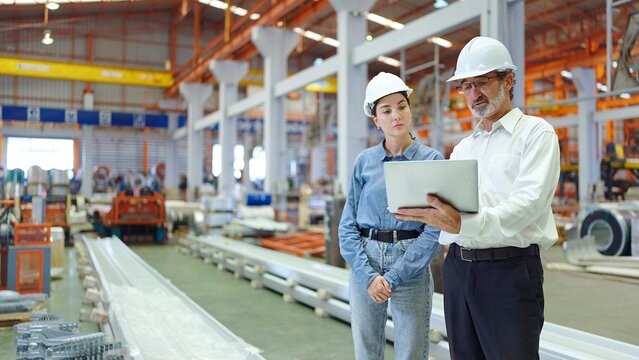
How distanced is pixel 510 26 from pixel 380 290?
16.7 feet

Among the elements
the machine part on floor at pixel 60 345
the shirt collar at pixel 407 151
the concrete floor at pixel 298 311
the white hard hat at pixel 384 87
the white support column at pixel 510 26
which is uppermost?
the white support column at pixel 510 26

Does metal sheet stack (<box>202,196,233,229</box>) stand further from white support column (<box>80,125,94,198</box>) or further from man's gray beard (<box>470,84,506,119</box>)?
white support column (<box>80,125,94,198</box>)

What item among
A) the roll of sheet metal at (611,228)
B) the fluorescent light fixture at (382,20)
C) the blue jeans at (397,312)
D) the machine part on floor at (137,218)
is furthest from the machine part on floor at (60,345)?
the fluorescent light fixture at (382,20)

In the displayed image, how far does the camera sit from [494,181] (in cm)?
188

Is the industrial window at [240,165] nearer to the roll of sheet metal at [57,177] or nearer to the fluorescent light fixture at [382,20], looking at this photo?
the fluorescent light fixture at [382,20]

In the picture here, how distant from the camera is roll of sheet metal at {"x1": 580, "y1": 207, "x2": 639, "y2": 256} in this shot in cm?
820

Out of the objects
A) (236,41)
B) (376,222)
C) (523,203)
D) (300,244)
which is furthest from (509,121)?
(236,41)

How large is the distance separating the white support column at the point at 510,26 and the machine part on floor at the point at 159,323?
4317 mm

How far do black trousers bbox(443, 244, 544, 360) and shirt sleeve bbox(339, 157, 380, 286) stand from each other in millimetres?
424

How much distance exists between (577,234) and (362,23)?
514 cm

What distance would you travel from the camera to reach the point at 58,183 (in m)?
11.3

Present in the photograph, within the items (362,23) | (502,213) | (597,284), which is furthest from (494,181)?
(362,23)

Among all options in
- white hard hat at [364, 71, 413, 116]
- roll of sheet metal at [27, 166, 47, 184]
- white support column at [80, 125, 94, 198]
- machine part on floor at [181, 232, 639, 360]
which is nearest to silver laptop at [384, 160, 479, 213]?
white hard hat at [364, 71, 413, 116]

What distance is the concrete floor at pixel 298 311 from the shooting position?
429 centimetres
